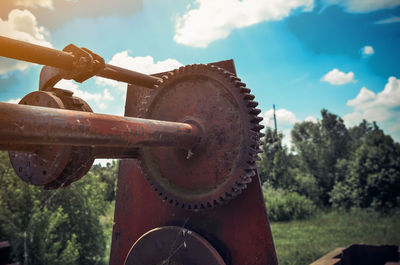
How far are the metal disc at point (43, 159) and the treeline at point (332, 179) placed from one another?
19090mm

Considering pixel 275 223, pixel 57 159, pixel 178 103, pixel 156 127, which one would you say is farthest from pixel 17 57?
pixel 275 223

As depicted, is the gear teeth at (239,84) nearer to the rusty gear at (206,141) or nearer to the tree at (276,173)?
the rusty gear at (206,141)

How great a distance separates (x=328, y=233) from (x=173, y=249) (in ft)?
50.1

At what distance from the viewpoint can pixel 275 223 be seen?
1883 cm

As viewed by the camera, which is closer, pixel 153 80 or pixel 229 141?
pixel 229 141

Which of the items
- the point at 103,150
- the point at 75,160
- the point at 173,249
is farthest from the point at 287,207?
the point at 75,160

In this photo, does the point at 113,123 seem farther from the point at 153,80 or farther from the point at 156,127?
the point at 153,80

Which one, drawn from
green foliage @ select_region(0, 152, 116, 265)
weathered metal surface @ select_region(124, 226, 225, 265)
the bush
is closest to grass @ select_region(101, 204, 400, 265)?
the bush

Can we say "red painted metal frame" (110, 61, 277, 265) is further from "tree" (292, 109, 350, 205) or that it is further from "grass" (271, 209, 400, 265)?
"tree" (292, 109, 350, 205)

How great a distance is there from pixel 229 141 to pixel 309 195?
2368cm

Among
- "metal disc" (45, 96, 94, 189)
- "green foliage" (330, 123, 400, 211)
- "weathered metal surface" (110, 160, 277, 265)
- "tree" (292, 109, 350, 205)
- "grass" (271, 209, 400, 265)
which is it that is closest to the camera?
"metal disc" (45, 96, 94, 189)

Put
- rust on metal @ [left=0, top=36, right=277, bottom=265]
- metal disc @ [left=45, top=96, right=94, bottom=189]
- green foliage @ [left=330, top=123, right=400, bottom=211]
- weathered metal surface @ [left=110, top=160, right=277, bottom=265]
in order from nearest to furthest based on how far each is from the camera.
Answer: metal disc @ [left=45, top=96, right=94, bottom=189], rust on metal @ [left=0, top=36, right=277, bottom=265], weathered metal surface @ [left=110, top=160, right=277, bottom=265], green foliage @ [left=330, top=123, right=400, bottom=211]

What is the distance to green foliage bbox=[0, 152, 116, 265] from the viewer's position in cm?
805

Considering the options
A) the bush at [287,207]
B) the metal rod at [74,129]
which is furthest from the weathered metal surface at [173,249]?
the bush at [287,207]
